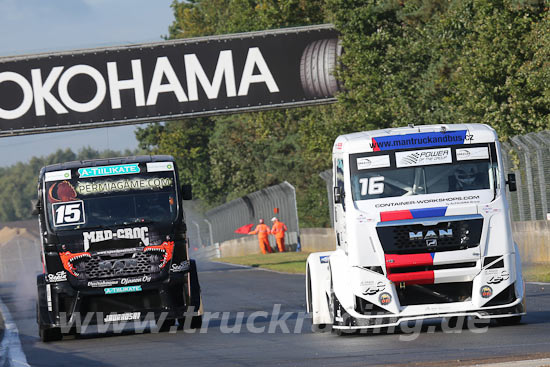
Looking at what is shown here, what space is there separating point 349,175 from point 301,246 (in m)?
35.9

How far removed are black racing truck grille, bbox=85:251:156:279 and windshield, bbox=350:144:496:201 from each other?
4247 mm

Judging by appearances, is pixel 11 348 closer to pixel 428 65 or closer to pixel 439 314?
pixel 439 314

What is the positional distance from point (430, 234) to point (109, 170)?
576cm

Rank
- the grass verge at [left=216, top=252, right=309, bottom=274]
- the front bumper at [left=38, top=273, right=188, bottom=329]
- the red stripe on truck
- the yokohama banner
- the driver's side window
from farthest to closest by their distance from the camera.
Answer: the yokohama banner, the grass verge at [left=216, top=252, right=309, bottom=274], the front bumper at [left=38, top=273, right=188, bottom=329], the driver's side window, the red stripe on truck

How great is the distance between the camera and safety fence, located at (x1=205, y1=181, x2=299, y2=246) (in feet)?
162

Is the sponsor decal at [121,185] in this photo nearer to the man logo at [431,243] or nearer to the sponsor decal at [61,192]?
the sponsor decal at [61,192]

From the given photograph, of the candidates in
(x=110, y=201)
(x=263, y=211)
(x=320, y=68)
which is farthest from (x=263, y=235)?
(x=110, y=201)

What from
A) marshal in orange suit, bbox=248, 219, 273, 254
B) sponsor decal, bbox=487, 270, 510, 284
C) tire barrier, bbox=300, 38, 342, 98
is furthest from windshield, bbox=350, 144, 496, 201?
marshal in orange suit, bbox=248, 219, 273, 254

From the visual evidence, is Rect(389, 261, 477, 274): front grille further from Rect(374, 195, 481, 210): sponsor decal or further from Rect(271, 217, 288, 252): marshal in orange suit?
Rect(271, 217, 288, 252): marshal in orange suit

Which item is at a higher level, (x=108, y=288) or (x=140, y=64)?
(x=140, y=64)

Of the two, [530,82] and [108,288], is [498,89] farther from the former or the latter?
[108,288]

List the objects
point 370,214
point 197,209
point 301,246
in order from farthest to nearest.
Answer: point 197,209 < point 301,246 < point 370,214

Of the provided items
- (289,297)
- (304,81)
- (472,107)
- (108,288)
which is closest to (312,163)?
(304,81)

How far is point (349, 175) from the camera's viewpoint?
13633 mm
